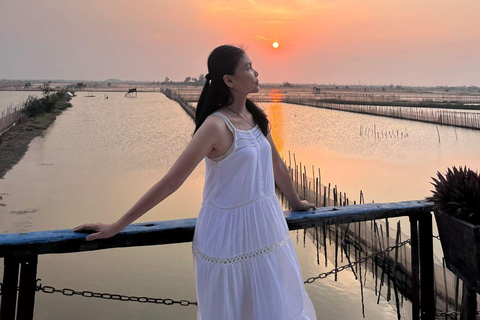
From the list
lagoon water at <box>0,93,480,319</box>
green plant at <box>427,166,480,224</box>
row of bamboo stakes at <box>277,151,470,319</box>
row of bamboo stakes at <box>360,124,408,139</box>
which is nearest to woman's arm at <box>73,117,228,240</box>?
green plant at <box>427,166,480,224</box>

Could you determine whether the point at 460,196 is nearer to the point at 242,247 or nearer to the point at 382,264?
the point at 242,247

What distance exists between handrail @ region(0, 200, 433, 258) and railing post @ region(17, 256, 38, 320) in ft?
0.10

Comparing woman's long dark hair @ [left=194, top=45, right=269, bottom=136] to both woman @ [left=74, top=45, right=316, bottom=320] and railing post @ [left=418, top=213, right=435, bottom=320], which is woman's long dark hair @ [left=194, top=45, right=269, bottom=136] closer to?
woman @ [left=74, top=45, right=316, bottom=320]

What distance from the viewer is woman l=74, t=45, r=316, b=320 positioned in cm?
113

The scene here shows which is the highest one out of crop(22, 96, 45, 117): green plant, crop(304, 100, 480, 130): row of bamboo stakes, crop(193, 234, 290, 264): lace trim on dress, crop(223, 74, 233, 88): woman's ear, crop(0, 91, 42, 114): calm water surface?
crop(0, 91, 42, 114): calm water surface

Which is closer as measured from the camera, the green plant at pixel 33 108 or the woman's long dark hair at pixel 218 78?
the woman's long dark hair at pixel 218 78

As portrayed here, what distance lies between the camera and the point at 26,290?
1.09 m

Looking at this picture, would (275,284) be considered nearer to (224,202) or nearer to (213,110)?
(224,202)

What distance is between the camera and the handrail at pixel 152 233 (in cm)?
109

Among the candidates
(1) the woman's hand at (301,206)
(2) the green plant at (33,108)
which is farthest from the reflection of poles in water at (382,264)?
(2) the green plant at (33,108)

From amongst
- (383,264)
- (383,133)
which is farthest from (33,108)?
(383,264)

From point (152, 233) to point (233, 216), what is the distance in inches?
9.1

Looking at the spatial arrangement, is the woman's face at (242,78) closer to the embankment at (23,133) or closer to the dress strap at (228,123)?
the dress strap at (228,123)

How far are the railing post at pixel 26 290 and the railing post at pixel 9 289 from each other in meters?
0.02
